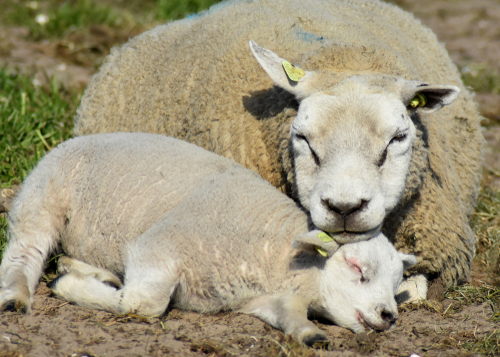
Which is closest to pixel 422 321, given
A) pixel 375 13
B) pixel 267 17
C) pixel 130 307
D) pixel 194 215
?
pixel 194 215

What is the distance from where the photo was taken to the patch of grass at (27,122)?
4.37m

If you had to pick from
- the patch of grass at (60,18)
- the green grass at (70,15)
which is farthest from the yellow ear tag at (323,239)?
the patch of grass at (60,18)

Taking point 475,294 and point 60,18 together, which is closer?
point 475,294

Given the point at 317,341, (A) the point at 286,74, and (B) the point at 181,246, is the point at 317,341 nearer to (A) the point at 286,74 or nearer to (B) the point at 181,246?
(B) the point at 181,246

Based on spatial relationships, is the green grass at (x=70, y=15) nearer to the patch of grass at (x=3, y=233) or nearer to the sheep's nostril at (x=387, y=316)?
the patch of grass at (x=3, y=233)

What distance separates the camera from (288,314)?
2500mm

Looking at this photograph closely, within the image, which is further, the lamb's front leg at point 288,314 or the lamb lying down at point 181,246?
the lamb lying down at point 181,246

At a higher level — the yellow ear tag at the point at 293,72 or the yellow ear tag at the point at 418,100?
the yellow ear tag at the point at 293,72

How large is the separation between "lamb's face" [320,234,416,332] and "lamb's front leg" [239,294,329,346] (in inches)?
5.6

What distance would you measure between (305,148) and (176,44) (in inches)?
72.4

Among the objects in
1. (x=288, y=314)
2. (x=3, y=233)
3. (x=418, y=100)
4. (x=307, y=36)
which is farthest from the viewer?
(x=307, y=36)

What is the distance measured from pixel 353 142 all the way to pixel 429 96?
630mm

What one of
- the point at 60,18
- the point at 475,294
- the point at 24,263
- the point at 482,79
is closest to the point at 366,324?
the point at 475,294

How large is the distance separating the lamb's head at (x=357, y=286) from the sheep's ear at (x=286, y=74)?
3.26 ft
